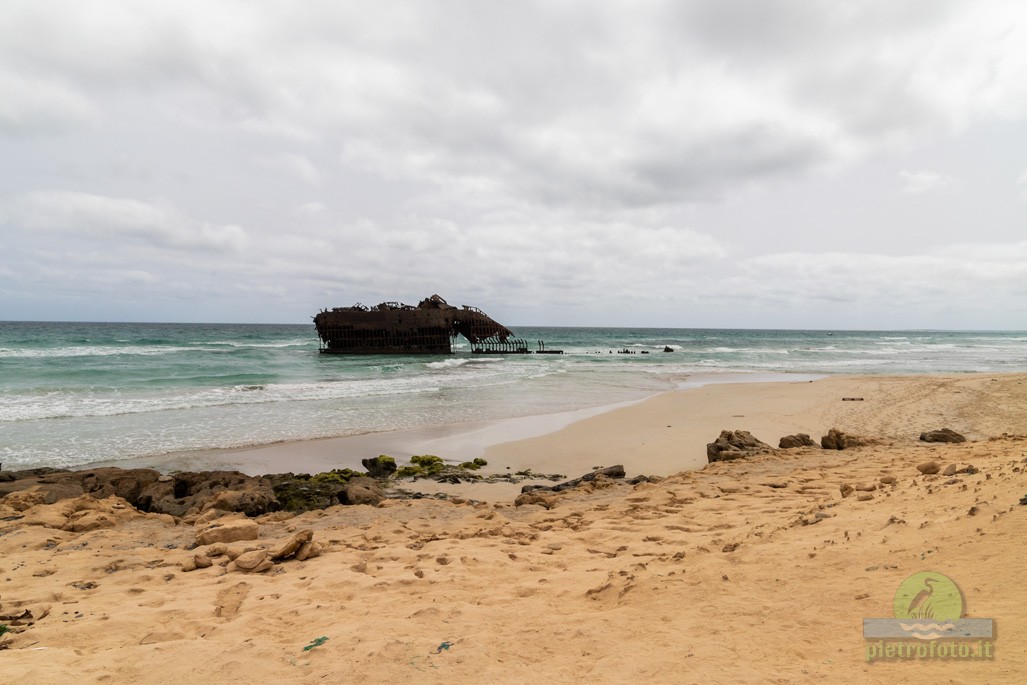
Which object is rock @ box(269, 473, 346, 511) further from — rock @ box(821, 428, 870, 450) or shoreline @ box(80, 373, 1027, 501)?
rock @ box(821, 428, 870, 450)

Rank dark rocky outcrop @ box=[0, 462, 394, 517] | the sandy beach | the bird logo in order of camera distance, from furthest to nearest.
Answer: dark rocky outcrop @ box=[0, 462, 394, 517]
the sandy beach
the bird logo

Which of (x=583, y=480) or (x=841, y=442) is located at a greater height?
(x=841, y=442)

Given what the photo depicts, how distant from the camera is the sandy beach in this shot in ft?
9.57

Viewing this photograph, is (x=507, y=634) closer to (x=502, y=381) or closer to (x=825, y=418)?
(x=825, y=418)

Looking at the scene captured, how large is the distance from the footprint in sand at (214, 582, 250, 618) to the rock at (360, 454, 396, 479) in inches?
177

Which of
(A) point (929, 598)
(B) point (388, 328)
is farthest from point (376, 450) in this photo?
(B) point (388, 328)

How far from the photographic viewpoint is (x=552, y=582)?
167 inches

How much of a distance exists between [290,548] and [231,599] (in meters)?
0.88

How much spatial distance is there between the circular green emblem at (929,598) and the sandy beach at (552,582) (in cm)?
6

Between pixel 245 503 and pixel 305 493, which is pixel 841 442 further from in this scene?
pixel 245 503

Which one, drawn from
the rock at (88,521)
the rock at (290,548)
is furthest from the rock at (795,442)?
the rock at (88,521)

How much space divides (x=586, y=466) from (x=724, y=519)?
14.1ft

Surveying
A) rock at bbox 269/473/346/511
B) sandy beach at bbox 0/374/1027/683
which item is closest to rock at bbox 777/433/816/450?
sandy beach at bbox 0/374/1027/683

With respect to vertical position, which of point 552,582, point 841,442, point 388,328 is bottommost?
point 552,582
